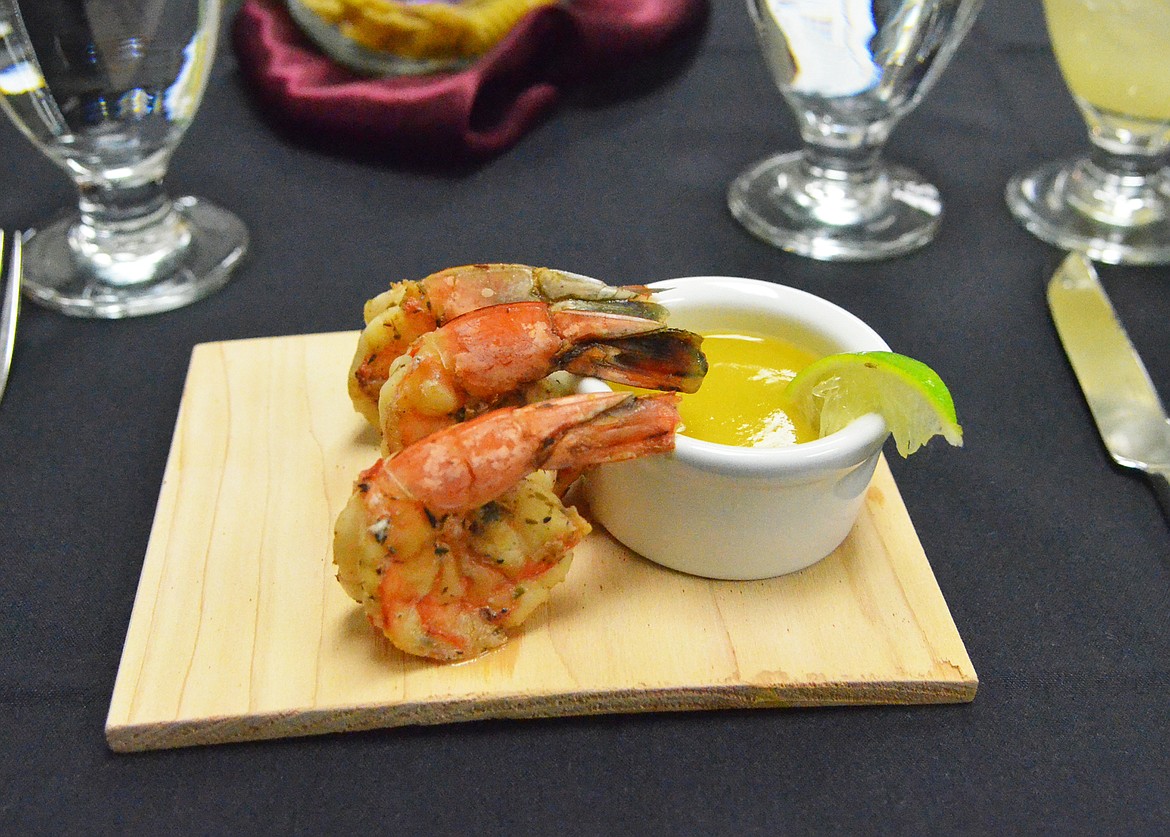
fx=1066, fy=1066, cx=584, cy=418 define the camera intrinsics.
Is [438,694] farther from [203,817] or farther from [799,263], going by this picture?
[799,263]

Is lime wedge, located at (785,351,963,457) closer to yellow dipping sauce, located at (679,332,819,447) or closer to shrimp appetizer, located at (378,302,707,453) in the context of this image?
yellow dipping sauce, located at (679,332,819,447)

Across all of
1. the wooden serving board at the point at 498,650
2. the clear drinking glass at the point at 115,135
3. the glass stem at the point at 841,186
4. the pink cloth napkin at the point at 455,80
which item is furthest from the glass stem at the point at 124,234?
the glass stem at the point at 841,186

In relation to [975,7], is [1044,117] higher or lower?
lower

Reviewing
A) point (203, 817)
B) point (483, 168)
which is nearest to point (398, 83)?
point (483, 168)

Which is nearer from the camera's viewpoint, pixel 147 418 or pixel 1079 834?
pixel 1079 834

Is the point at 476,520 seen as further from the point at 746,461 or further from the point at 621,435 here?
the point at 746,461

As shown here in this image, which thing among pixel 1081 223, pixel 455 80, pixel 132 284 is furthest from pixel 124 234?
pixel 1081 223
